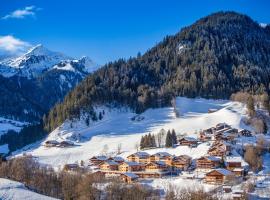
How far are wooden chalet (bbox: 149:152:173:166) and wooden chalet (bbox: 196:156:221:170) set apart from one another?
321 inches

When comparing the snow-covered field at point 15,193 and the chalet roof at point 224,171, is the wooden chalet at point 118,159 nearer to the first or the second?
the chalet roof at point 224,171

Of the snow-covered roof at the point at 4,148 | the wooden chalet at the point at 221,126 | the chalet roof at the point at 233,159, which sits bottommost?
the snow-covered roof at the point at 4,148

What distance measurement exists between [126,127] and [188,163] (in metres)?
51.4

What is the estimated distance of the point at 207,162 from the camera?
98.1 meters

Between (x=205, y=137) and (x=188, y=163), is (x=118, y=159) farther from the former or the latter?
(x=205, y=137)

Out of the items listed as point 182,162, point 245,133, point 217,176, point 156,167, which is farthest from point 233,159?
point 245,133

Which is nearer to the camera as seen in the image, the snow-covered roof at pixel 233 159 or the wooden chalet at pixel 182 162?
the snow-covered roof at pixel 233 159

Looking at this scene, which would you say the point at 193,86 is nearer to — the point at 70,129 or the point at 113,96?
the point at 113,96

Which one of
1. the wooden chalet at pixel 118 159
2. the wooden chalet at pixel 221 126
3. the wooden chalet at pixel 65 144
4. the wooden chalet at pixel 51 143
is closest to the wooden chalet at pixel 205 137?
the wooden chalet at pixel 221 126

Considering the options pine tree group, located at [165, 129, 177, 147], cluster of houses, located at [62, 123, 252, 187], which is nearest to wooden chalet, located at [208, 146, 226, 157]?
cluster of houses, located at [62, 123, 252, 187]

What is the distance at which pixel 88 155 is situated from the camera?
12925 centimetres

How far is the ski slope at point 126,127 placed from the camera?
429 ft

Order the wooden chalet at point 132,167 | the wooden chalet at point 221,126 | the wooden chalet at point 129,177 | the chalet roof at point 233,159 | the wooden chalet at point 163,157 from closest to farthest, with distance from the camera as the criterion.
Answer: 1. the wooden chalet at point 129,177
2. the chalet roof at point 233,159
3. the wooden chalet at point 132,167
4. the wooden chalet at point 163,157
5. the wooden chalet at point 221,126

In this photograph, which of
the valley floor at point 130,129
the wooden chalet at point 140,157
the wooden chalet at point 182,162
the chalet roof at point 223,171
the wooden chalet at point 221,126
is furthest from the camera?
the valley floor at point 130,129
